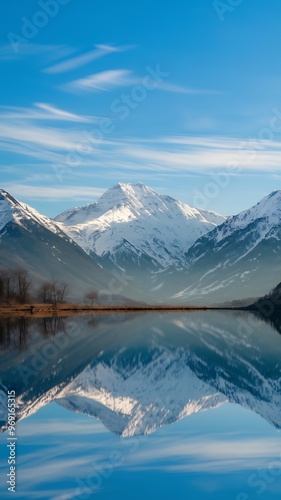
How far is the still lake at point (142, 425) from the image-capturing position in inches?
1064

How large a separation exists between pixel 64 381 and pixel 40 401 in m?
8.52

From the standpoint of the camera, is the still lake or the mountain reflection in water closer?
the still lake

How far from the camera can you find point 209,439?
112ft

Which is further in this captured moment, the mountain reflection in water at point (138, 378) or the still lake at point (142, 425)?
the mountain reflection in water at point (138, 378)

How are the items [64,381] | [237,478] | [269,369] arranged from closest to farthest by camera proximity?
[237,478] → [64,381] → [269,369]

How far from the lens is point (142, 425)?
122 feet

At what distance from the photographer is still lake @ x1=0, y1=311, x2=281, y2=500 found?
27031 mm

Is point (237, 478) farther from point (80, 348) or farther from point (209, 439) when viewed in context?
point (80, 348)

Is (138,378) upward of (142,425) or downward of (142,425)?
upward

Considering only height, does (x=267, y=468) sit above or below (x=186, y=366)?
below

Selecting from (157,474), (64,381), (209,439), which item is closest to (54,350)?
(64,381)

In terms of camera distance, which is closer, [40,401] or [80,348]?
[40,401]

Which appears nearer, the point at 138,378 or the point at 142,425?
the point at 142,425

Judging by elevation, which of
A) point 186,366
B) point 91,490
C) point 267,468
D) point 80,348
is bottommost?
point 267,468
